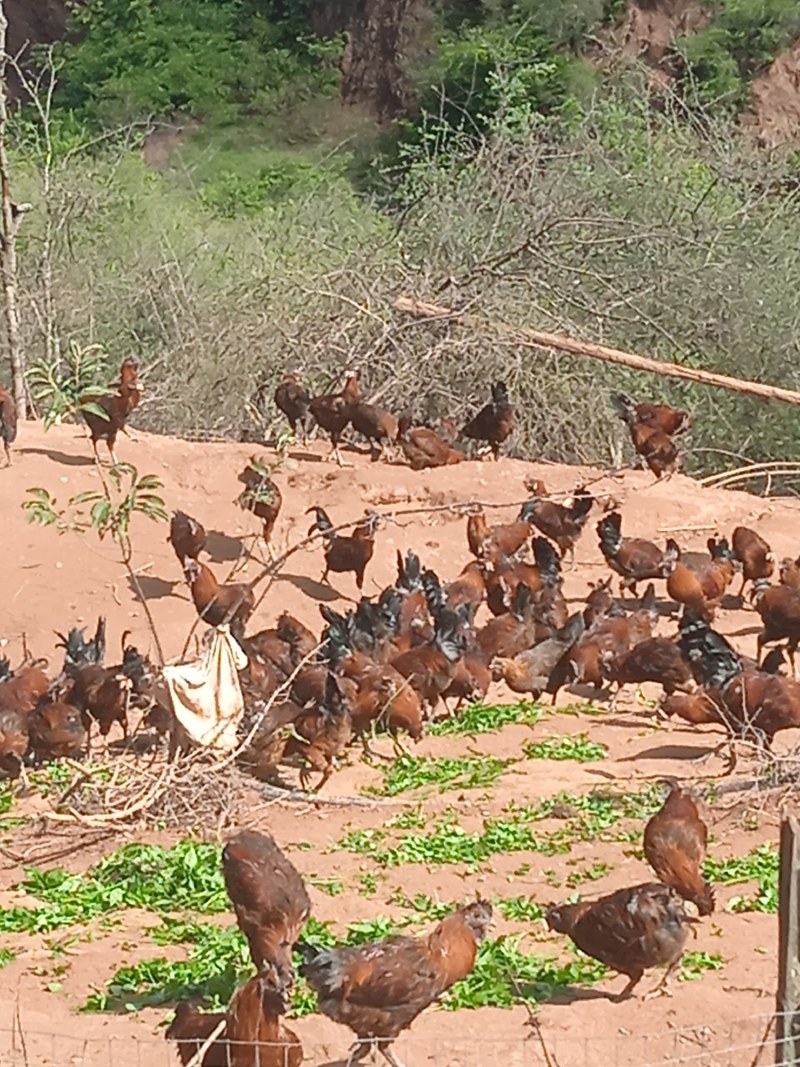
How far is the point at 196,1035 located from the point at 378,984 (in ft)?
2.23

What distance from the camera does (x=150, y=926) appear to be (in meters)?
7.64

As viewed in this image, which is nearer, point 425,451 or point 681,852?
point 681,852

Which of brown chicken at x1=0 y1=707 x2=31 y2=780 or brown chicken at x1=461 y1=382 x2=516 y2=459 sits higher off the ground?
brown chicken at x1=0 y1=707 x2=31 y2=780

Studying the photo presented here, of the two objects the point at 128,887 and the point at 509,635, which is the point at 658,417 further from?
the point at 128,887

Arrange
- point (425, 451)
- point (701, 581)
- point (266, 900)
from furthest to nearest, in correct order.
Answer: point (425, 451) → point (701, 581) → point (266, 900)

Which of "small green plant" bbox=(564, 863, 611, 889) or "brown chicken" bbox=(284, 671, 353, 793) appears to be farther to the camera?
"brown chicken" bbox=(284, 671, 353, 793)

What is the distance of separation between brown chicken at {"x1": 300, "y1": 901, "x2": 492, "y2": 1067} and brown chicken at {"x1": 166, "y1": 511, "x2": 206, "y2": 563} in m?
7.62

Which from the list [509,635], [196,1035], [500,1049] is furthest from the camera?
[509,635]

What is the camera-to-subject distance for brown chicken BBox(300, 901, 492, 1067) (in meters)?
6.00

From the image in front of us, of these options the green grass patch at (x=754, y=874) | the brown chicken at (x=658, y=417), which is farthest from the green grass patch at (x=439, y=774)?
the brown chicken at (x=658, y=417)

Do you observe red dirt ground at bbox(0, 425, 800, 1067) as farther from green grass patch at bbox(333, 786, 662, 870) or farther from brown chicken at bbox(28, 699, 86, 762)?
brown chicken at bbox(28, 699, 86, 762)

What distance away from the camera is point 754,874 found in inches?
313

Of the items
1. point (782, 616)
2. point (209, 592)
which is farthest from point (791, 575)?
point (209, 592)

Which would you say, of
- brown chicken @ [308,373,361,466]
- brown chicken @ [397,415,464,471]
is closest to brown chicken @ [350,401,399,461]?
brown chicken @ [308,373,361,466]
